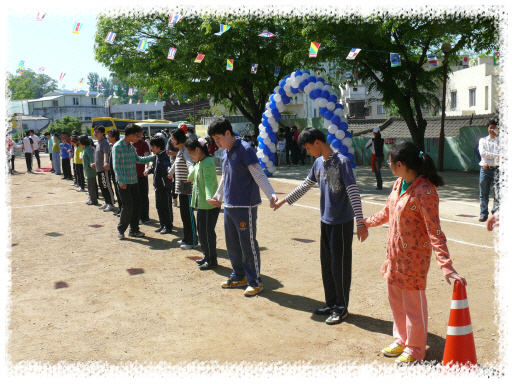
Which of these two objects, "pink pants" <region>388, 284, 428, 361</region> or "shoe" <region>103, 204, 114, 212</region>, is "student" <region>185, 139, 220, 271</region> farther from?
"shoe" <region>103, 204, 114, 212</region>

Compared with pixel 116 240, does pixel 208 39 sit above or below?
above

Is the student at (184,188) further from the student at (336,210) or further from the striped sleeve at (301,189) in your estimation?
the student at (336,210)

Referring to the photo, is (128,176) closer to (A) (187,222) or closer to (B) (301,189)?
(A) (187,222)

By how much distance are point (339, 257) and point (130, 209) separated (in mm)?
4728

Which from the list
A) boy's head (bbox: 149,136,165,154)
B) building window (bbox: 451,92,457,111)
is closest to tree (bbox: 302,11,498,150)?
boy's head (bbox: 149,136,165,154)

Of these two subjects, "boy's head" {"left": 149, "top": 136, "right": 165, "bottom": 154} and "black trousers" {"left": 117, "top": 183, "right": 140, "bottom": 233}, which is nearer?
"black trousers" {"left": 117, "top": 183, "right": 140, "bottom": 233}

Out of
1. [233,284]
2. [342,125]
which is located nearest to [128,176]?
[233,284]

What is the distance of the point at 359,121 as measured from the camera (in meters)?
→ 31.6

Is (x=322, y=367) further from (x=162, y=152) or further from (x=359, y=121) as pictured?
(x=359, y=121)

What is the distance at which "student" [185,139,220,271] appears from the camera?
5.85 meters

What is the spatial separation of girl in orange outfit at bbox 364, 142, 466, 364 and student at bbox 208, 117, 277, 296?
1.75m

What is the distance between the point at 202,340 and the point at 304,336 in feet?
2.83

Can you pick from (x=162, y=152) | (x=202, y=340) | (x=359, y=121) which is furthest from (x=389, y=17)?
(x=359, y=121)

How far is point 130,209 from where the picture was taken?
7.96 meters
